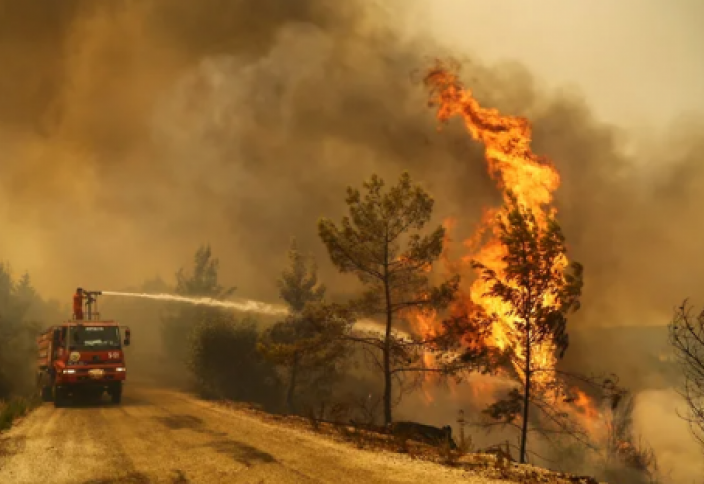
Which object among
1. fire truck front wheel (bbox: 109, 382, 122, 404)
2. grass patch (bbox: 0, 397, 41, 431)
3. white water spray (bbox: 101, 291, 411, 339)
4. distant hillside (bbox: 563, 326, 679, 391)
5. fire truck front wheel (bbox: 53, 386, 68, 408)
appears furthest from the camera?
distant hillside (bbox: 563, 326, 679, 391)

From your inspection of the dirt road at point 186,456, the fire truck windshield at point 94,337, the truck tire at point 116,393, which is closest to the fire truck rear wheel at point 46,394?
the truck tire at point 116,393

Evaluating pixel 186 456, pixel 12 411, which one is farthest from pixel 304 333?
pixel 186 456

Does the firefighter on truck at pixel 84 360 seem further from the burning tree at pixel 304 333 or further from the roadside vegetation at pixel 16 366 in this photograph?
the burning tree at pixel 304 333

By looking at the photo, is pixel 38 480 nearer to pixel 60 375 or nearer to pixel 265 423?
pixel 265 423

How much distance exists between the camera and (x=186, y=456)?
11633 millimetres

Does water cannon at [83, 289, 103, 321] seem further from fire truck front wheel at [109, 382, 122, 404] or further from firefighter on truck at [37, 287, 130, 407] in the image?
fire truck front wheel at [109, 382, 122, 404]

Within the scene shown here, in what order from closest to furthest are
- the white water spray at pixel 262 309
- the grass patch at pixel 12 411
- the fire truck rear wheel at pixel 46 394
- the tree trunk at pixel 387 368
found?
the grass patch at pixel 12 411 → the tree trunk at pixel 387 368 → the fire truck rear wheel at pixel 46 394 → the white water spray at pixel 262 309

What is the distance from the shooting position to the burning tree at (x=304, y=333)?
62.0 ft

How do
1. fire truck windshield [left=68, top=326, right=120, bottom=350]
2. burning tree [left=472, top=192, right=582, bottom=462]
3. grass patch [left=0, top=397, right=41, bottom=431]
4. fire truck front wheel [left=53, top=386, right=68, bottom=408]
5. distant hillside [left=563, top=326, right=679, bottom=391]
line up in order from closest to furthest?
burning tree [left=472, top=192, right=582, bottom=462], grass patch [left=0, top=397, right=41, bottom=431], fire truck front wheel [left=53, top=386, right=68, bottom=408], fire truck windshield [left=68, top=326, right=120, bottom=350], distant hillside [left=563, top=326, right=679, bottom=391]

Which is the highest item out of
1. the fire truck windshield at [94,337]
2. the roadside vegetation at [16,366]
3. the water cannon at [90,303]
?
the water cannon at [90,303]

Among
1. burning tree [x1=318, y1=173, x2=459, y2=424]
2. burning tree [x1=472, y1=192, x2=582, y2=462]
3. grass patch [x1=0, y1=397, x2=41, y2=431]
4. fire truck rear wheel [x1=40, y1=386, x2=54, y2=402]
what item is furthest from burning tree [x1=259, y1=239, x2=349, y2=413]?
fire truck rear wheel [x1=40, y1=386, x2=54, y2=402]

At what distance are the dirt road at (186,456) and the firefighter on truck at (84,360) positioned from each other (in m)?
3.47

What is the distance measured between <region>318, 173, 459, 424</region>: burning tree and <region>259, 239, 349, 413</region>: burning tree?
3.76 ft

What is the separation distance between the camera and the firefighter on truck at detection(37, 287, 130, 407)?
21.2 meters
